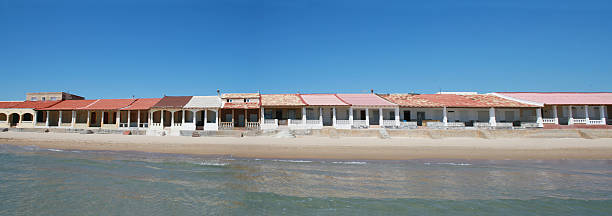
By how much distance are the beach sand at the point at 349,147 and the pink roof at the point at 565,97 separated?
770cm

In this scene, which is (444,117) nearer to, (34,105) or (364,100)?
(364,100)

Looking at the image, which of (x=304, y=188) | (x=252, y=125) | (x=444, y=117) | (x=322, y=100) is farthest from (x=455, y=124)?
(x=304, y=188)

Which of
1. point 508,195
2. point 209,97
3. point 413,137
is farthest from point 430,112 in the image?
point 209,97

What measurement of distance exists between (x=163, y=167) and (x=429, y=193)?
31.4 feet

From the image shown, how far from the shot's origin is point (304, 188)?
25.4 ft

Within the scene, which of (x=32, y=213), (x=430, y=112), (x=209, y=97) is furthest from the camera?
(x=209, y=97)

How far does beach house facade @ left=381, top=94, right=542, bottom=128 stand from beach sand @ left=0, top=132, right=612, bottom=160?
6089 mm

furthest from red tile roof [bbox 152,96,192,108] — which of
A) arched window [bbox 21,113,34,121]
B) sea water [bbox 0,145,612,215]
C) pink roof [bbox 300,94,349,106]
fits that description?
arched window [bbox 21,113,34,121]

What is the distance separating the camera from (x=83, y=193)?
758cm

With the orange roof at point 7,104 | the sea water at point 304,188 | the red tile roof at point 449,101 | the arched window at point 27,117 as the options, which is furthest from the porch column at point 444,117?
the orange roof at point 7,104

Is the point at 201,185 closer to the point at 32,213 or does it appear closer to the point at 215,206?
the point at 215,206

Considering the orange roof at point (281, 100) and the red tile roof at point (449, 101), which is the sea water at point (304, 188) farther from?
the red tile roof at point (449, 101)

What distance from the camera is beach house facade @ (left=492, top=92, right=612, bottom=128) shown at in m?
23.8

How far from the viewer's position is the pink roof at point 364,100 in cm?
2431
